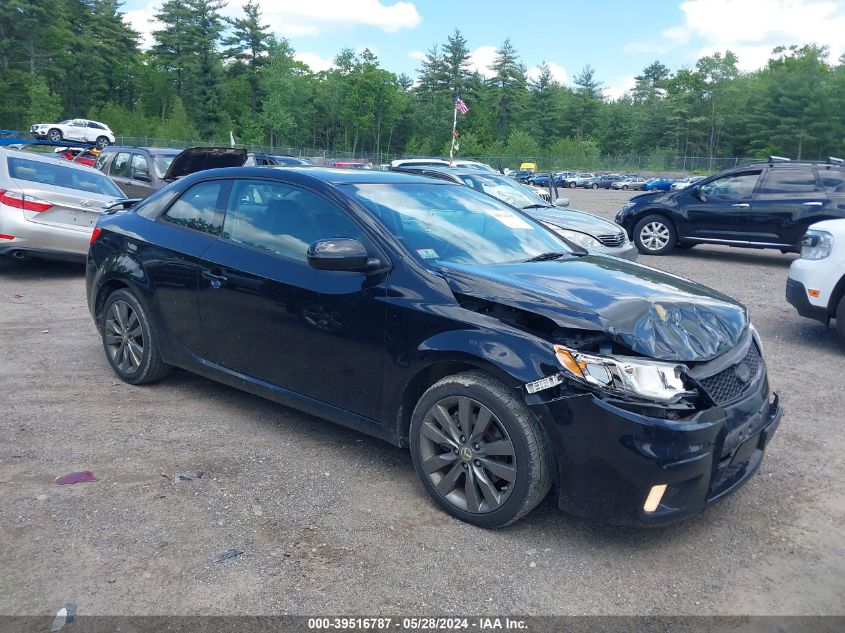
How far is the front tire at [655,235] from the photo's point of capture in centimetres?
1295

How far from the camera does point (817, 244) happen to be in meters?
6.91

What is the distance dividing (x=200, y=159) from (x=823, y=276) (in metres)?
9.61

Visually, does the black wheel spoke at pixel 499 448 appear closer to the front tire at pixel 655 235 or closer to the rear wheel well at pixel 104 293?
the rear wheel well at pixel 104 293

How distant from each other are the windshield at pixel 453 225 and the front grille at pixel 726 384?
1299 millimetres

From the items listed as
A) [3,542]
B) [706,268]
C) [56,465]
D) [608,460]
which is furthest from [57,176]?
[706,268]

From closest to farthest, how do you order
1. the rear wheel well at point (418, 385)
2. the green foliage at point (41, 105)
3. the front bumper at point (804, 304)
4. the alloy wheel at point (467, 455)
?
the alloy wheel at point (467, 455)
the rear wheel well at point (418, 385)
the front bumper at point (804, 304)
the green foliage at point (41, 105)

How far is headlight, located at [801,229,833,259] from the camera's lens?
6.80 metres

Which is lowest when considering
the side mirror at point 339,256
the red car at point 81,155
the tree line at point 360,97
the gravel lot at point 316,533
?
the gravel lot at point 316,533

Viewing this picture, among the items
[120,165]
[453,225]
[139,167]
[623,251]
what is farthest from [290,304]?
[120,165]

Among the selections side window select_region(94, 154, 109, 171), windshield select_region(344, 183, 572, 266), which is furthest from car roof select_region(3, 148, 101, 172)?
windshield select_region(344, 183, 572, 266)

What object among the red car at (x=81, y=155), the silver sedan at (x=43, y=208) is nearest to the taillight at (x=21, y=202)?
the silver sedan at (x=43, y=208)

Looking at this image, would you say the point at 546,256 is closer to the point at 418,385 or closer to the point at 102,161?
the point at 418,385

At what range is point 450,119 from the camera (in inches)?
3573

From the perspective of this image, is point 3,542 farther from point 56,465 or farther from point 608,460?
point 608,460
